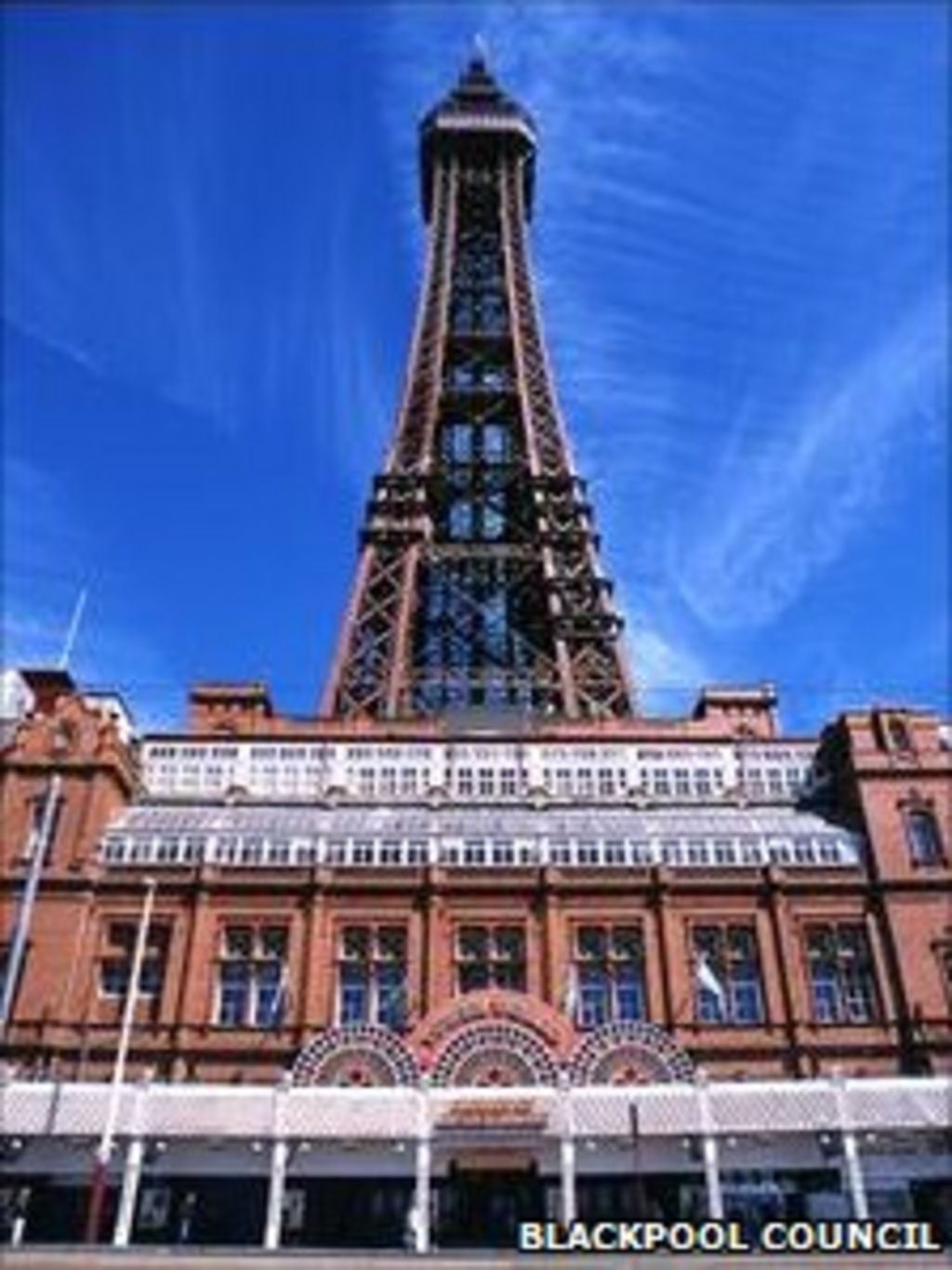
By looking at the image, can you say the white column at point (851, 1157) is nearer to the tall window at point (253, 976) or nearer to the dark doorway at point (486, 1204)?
the dark doorway at point (486, 1204)

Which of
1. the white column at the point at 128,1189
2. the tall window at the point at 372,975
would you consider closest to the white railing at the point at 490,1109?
the white column at the point at 128,1189

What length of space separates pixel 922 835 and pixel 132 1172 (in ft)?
79.5

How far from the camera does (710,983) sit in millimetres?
37312

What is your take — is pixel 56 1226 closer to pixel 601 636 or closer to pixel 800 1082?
pixel 800 1082

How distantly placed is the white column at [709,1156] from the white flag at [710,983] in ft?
15.9

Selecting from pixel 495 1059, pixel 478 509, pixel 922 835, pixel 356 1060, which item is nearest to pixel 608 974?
pixel 495 1059

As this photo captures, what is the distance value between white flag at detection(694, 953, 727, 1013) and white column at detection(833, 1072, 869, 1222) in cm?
507

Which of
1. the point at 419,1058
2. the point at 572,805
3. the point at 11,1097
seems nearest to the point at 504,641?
the point at 572,805

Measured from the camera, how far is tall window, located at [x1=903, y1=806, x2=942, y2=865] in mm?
40000

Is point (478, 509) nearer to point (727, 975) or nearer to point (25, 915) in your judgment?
point (727, 975)

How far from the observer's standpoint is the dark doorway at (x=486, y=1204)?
109ft

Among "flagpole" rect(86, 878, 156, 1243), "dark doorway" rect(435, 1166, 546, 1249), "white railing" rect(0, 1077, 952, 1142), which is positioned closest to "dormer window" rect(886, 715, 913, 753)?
"white railing" rect(0, 1077, 952, 1142)

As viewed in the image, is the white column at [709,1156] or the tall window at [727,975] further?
the tall window at [727,975]

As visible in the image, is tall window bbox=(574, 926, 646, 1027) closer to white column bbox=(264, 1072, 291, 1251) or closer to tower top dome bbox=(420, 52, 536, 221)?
white column bbox=(264, 1072, 291, 1251)
